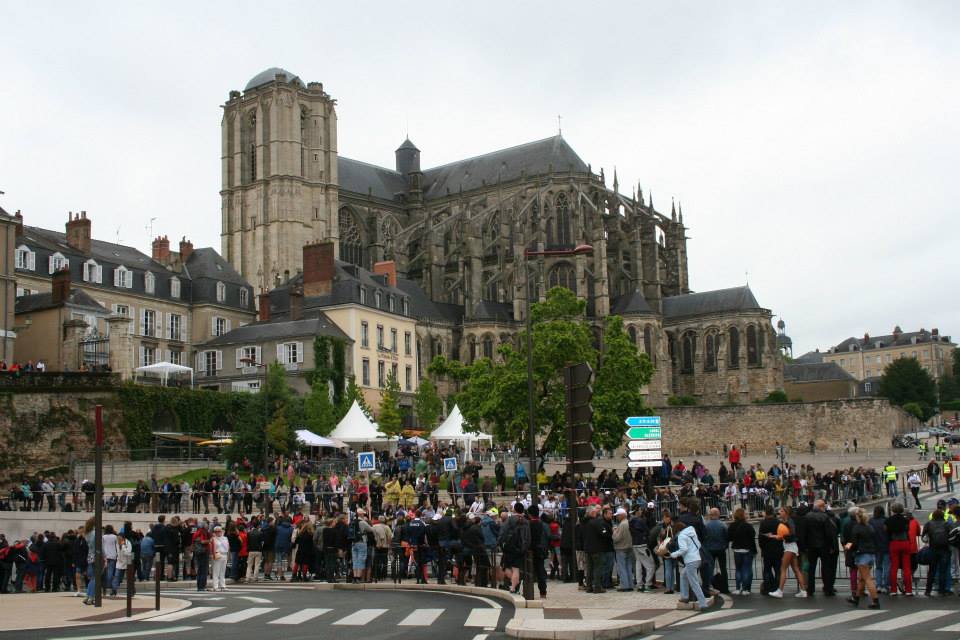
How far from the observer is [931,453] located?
178 ft

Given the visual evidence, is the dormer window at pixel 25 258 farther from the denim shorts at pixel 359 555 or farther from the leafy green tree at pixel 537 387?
the denim shorts at pixel 359 555

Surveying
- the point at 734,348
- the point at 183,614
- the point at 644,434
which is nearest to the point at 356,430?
the point at 644,434

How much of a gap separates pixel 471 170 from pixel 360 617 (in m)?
82.4

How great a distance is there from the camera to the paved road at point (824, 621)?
37.9ft

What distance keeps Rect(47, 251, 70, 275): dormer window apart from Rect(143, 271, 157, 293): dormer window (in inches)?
191

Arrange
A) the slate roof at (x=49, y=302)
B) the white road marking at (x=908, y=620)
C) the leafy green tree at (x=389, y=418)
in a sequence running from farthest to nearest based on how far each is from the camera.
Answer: the slate roof at (x=49, y=302) → the leafy green tree at (x=389, y=418) → the white road marking at (x=908, y=620)

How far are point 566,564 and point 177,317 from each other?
4357 centimetres

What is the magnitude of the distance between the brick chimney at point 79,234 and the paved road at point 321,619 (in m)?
40.3

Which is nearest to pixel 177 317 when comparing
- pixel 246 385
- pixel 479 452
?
pixel 246 385

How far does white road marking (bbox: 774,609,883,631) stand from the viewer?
12156mm

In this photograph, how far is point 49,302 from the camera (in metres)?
48.2

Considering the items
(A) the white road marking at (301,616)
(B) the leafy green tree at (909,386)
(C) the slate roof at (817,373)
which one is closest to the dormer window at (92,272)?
(A) the white road marking at (301,616)

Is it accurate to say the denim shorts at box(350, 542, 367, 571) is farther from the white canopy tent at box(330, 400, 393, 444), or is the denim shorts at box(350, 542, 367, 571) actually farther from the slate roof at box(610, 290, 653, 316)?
the slate roof at box(610, 290, 653, 316)

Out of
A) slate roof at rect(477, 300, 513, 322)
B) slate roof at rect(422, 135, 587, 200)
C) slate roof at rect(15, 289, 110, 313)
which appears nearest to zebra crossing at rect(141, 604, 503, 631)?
slate roof at rect(15, 289, 110, 313)
